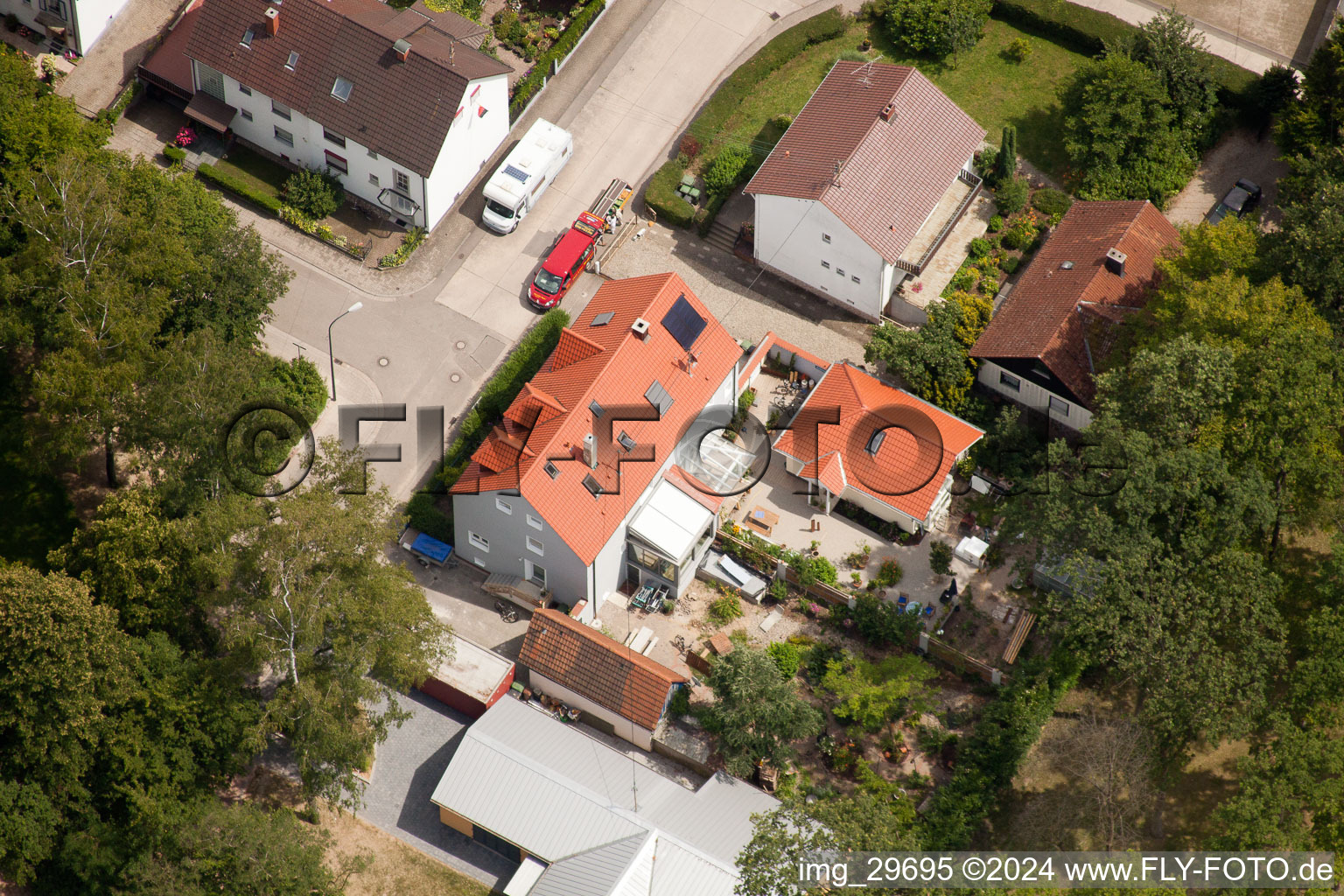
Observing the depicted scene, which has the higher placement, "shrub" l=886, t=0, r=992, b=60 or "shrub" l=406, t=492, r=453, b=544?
"shrub" l=886, t=0, r=992, b=60

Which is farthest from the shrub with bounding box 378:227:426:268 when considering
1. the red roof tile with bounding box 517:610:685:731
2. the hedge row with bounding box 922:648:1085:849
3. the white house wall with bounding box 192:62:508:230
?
the hedge row with bounding box 922:648:1085:849

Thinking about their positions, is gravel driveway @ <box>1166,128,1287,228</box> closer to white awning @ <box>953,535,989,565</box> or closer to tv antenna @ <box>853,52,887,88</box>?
tv antenna @ <box>853,52,887,88</box>

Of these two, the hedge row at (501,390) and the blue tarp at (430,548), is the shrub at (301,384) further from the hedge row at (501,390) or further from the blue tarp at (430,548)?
the blue tarp at (430,548)

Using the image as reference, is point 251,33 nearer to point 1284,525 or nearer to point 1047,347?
point 1047,347

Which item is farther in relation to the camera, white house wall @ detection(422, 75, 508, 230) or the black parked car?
the black parked car

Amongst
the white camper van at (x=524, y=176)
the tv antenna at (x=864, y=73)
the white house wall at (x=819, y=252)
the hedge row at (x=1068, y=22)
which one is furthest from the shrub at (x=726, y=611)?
the hedge row at (x=1068, y=22)

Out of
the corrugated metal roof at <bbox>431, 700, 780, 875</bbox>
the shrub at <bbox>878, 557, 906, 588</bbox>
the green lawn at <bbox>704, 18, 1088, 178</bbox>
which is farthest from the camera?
the green lawn at <bbox>704, 18, 1088, 178</bbox>
